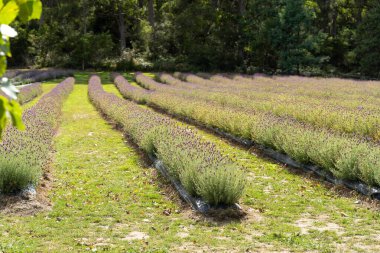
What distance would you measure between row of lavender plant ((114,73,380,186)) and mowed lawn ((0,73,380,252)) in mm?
387

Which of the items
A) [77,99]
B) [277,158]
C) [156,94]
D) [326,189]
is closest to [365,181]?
[326,189]

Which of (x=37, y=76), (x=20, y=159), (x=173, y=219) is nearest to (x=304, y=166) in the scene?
(x=173, y=219)

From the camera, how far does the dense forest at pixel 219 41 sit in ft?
121

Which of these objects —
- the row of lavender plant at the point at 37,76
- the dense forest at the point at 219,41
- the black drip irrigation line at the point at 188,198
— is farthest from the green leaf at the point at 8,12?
the dense forest at the point at 219,41

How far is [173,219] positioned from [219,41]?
1474 inches

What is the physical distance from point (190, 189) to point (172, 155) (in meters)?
1.17

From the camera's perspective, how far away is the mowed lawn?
481 centimetres

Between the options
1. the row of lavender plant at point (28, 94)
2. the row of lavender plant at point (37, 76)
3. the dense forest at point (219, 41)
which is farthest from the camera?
the dense forest at point (219, 41)

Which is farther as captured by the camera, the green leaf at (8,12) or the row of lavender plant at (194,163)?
the row of lavender plant at (194,163)

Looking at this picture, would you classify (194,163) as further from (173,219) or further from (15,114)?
(15,114)

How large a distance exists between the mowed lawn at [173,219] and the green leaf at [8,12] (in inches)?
141

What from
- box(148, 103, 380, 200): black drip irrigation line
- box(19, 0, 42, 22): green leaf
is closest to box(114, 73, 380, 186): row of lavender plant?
box(148, 103, 380, 200): black drip irrigation line

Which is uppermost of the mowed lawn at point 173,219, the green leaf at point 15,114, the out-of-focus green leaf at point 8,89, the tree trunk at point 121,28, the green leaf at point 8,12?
the tree trunk at point 121,28

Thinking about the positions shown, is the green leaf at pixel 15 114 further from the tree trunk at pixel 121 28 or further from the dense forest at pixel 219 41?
the tree trunk at pixel 121 28
